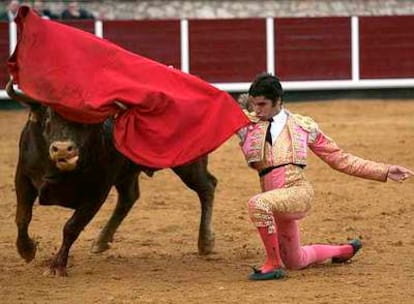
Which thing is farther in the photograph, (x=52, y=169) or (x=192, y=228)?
(x=192, y=228)

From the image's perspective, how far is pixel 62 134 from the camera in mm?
4957

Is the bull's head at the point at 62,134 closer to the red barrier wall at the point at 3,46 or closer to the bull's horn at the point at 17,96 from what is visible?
the bull's horn at the point at 17,96

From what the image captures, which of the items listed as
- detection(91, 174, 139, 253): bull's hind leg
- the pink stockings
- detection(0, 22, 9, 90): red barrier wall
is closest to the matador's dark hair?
the pink stockings

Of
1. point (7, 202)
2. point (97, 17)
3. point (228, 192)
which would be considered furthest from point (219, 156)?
point (97, 17)

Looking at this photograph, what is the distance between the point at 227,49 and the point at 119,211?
811cm

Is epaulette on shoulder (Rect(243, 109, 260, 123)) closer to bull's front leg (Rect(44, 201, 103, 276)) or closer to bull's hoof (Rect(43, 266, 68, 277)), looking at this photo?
bull's front leg (Rect(44, 201, 103, 276))

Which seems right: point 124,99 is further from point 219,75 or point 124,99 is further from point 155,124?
point 219,75

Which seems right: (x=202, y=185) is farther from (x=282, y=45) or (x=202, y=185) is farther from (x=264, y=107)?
(x=282, y=45)

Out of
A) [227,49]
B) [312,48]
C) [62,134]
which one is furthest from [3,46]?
[62,134]

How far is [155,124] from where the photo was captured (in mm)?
5027

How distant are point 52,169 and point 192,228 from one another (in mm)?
1774

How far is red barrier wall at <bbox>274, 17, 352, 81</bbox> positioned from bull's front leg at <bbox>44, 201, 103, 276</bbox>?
9042 millimetres

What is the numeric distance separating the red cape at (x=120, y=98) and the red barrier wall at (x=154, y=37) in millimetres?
8913

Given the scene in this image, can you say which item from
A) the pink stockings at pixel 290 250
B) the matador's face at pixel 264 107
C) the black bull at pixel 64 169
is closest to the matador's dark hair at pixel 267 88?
the matador's face at pixel 264 107
